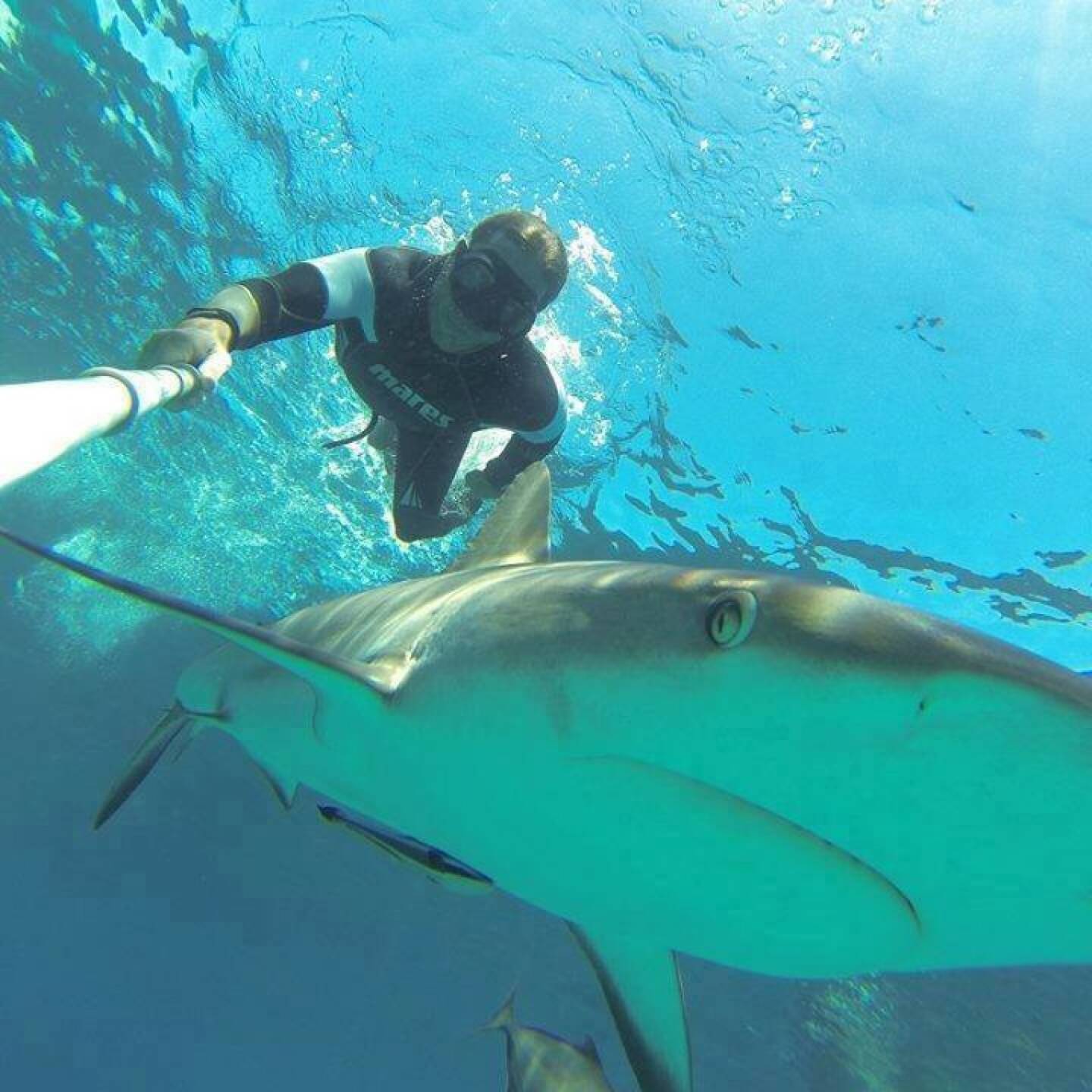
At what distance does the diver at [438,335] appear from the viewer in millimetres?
4898

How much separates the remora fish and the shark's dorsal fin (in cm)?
546

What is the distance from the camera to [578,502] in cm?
1505

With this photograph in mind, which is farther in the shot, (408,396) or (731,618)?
(408,396)

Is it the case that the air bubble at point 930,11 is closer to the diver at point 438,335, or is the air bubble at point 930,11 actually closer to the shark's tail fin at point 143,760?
the diver at point 438,335

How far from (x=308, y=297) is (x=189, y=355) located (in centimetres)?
179

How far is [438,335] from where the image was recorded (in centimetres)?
554

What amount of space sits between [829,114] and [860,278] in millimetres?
1820

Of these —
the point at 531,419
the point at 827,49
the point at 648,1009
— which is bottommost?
the point at 648,1009

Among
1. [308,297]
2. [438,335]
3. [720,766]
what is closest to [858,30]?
[438,335]

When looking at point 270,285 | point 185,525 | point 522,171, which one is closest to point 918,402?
point 522,171

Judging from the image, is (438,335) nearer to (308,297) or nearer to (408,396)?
(408,396)

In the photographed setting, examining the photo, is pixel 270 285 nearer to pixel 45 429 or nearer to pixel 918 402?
pixel 45 429

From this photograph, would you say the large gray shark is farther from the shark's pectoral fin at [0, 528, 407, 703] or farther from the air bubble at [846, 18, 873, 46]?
the air bubble at [846, 18, 873, 46]

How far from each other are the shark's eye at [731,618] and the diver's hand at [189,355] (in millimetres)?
2105
